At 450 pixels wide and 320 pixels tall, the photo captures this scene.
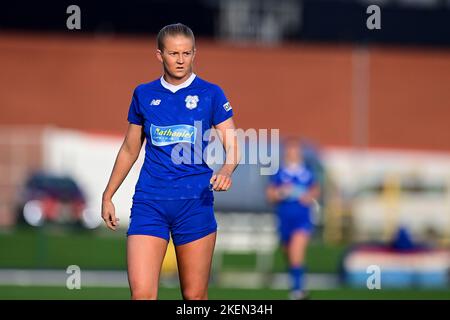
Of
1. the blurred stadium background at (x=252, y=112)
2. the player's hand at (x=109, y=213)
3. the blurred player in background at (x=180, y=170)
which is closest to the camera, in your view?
the blurred player in background at (x=180, y=170)

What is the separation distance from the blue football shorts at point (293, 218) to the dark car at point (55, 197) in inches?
654

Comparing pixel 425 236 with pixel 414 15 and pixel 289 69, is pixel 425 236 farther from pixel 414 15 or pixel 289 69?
pixel 289 69

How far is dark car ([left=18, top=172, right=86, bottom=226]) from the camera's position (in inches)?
1232

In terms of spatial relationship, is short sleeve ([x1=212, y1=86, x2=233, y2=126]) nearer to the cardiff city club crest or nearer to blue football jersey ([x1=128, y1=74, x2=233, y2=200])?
blue football jersey ([x1=128, y1=74, x2=233, y2=200])

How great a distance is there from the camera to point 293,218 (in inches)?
603

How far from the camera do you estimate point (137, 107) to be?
7.77 m

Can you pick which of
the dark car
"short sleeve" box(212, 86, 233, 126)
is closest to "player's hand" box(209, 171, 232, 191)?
"short sleeve" box(212, 86, 233, 126)

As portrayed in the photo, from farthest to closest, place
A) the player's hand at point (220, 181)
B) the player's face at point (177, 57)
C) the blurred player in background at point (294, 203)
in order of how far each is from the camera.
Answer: the blurred player in background at point (294, 203) → the player's face at point (177, 57) → the player's hand at point (220, 181)

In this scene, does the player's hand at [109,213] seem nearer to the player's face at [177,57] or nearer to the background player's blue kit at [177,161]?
the background player's blue kit at [177,161]

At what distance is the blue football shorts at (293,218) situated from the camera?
15.3 metres

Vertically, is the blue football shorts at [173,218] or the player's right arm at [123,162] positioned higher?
the player's right arm at [123,162]

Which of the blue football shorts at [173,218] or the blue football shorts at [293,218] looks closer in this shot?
the blue football shorts at [173,218]

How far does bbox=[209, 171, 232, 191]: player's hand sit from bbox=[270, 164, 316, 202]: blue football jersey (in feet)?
26.0

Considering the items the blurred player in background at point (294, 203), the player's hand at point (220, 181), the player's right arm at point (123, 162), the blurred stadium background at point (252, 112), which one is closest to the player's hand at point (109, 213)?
the player's right arm at point (123, 162)
